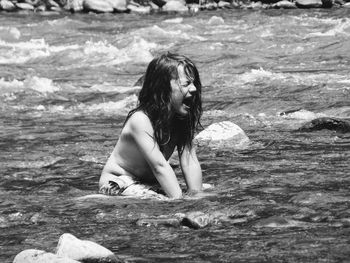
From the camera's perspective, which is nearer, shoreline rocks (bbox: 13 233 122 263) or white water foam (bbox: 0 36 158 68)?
shoreline rocks (bbox: 13 233 122 263)

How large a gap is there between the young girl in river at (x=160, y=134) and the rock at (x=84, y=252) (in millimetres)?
1882

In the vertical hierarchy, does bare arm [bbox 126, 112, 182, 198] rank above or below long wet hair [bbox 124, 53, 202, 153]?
below

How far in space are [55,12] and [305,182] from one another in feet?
121

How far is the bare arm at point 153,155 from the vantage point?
5.98 metres

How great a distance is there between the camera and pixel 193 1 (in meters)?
45.5

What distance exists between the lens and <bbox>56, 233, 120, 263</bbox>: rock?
4.05m

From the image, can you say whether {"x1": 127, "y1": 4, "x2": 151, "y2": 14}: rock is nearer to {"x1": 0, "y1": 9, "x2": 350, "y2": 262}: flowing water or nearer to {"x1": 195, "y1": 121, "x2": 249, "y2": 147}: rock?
{"x1": 0, "y1": 9, "x2": 350, "y2": 262}: flowing water

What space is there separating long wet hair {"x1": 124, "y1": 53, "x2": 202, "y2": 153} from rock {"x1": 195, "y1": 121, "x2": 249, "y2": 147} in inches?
106

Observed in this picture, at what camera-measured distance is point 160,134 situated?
6086 mm

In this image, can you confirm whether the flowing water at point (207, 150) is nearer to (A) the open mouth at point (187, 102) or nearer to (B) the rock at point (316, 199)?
(B) the rock at point (316, 199)

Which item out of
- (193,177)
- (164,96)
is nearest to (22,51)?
(193,177)

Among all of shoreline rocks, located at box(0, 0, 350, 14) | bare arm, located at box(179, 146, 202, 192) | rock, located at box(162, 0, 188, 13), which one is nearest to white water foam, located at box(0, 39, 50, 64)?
bare arm, located at box(179, 146, 202, 192)

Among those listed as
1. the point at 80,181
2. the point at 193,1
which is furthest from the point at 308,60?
the point at 193,1

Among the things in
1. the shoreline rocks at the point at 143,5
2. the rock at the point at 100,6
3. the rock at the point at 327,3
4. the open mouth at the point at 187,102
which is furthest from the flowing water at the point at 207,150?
the shoreline rocks at the point at 143,5
